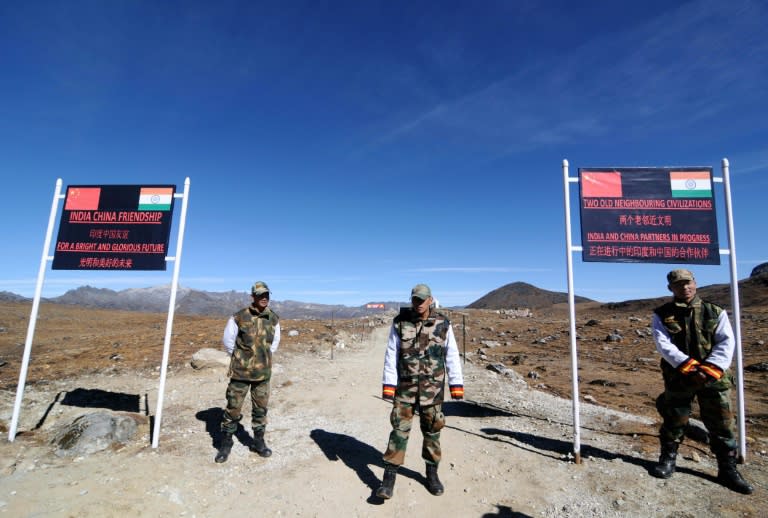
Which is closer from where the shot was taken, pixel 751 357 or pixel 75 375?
pixel 75 375

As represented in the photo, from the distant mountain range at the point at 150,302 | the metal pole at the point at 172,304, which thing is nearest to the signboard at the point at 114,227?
the metal pole at the point at 172,304

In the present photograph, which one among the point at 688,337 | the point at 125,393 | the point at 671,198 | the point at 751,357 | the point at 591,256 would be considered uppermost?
the point at 671,198

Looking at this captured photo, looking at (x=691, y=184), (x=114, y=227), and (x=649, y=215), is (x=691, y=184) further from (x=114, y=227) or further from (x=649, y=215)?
(x=114, y=227)

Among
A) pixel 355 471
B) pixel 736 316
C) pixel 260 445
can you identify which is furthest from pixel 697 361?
pixel 260 445

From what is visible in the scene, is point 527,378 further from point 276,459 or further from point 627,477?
point 276,459

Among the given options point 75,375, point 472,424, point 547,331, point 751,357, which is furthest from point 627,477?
point 547,331

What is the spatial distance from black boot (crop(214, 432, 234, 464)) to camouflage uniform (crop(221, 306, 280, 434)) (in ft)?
0.33

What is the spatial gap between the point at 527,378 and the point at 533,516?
957 centimetres

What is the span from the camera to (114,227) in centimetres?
685

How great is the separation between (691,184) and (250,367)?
7.37m

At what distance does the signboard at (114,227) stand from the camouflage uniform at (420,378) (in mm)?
4502

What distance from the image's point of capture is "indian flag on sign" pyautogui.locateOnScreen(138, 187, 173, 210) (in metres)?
6.83

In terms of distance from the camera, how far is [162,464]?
5406 mm

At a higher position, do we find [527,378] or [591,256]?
[591,256]
